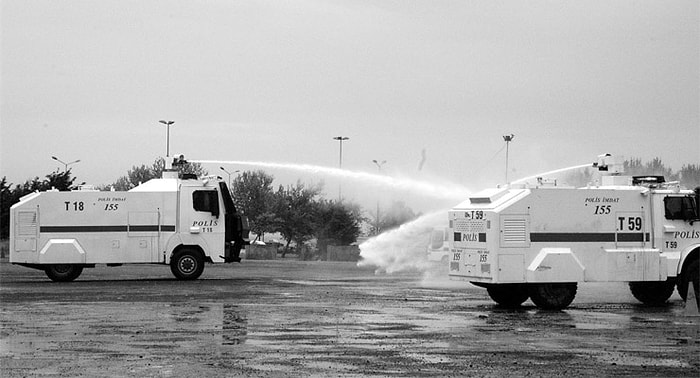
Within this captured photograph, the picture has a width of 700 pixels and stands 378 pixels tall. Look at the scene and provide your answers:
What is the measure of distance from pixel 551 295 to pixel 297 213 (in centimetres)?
6294

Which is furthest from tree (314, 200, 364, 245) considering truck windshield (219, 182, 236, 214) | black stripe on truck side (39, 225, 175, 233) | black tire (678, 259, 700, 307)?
black tire (678, 259, 700, 307)

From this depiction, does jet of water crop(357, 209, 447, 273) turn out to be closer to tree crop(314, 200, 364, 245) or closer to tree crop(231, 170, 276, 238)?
tree crop(314, 200, 364, 245)

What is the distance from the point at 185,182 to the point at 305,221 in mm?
51805

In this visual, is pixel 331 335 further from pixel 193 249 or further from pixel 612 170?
pixel 193 249

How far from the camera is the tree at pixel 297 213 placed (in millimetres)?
83375

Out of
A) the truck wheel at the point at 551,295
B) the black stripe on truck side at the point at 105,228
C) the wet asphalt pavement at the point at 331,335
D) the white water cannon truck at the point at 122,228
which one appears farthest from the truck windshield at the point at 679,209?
the black stripe on truck side at the point at 105,228

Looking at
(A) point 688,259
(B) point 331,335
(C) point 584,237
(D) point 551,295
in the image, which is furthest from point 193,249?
(B) point 331,335

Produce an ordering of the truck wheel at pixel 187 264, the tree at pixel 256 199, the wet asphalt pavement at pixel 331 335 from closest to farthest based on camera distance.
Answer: the wet asphalt pavement at pixel 331 335 < the truck wheel at pixel 187 264 < the tree at pixel 256 199

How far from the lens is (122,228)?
31.2 m

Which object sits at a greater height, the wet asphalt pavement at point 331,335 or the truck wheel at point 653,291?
the truck wheel at point 653,291

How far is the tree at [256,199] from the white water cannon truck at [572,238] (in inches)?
2449

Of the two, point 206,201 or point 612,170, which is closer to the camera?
point 612,170

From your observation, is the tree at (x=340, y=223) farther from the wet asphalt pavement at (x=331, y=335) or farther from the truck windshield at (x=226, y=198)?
the wet asphalt pavement at (x=331, y=335)

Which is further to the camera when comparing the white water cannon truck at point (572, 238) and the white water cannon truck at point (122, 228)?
the white water cannon truck at point (122, 228)
